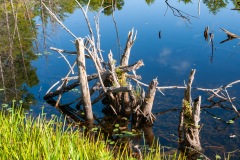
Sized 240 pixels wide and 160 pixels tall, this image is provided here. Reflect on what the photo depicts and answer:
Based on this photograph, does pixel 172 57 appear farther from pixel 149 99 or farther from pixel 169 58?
pixel 149 99

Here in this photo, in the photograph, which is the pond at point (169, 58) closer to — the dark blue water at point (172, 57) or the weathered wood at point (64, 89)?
the dark blue water at point (172, 57)

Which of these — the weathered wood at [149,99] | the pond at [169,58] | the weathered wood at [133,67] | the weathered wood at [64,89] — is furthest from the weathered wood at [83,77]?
the weathered wood at [149,99]

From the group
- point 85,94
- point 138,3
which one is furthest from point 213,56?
point 138,3

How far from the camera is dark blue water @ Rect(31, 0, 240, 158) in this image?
713 cm

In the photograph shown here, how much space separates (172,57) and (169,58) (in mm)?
83

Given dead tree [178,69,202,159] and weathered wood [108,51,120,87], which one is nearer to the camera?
dead tree [178,69,202,159]

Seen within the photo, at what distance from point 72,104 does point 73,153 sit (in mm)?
5493

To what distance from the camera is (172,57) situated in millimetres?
11055

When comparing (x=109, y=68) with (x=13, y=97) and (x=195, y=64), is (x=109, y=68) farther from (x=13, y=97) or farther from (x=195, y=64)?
(x=195, y=64)

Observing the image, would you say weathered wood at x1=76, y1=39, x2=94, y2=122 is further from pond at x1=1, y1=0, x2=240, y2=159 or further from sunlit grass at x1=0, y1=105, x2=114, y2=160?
sunlit grass at x1=0, y1=105, x2=114, y2=160

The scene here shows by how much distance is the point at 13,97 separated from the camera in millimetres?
8758

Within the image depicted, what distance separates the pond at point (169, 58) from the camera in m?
7.12

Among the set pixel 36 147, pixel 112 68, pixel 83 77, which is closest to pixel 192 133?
pixel 112 68

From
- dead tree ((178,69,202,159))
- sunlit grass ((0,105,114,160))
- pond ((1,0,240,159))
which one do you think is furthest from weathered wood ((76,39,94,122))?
sunlit grass ((0,105,114,160))
